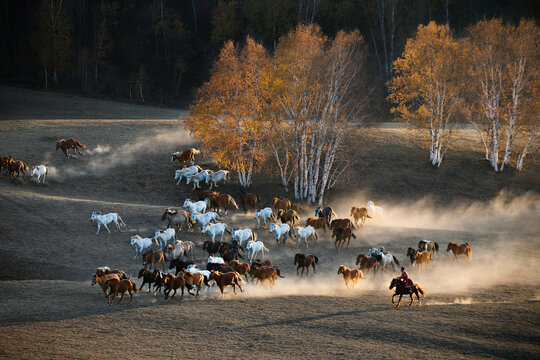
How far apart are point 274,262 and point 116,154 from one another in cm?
2316

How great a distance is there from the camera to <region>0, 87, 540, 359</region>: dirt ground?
1359 centimetres

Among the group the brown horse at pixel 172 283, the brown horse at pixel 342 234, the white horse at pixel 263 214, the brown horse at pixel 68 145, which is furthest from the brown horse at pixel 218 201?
the brown horse at pixel 68 145

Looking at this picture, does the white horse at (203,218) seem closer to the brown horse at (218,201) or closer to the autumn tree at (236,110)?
the brown horse at (218,201)

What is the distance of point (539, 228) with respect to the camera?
32.4 metres

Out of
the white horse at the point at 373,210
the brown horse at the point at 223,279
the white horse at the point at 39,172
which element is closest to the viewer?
the brown horse at the point at 223,279

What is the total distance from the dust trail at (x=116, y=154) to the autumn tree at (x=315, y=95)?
38.6 feet

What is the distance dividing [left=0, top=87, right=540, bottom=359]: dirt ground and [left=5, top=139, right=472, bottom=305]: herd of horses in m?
0.56

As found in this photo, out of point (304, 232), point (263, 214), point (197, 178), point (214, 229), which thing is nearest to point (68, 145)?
point (197, 178)

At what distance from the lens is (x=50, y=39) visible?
70.8 m

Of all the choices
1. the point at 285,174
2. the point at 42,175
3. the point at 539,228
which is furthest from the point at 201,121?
the point at 539,228

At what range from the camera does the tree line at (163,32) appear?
7456cm

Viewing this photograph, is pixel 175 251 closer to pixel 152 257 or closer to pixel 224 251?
pixel 152 257

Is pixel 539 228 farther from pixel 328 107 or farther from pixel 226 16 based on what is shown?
pixel 226 16

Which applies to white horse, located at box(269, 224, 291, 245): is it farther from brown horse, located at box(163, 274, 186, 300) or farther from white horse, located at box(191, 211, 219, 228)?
brown horse, located at box(163, 274, 186, 300)
